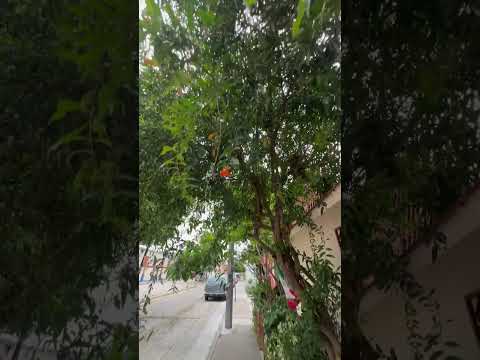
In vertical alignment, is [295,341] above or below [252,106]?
below

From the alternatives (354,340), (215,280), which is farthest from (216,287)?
(354,340)

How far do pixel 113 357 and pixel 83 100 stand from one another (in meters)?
0.42

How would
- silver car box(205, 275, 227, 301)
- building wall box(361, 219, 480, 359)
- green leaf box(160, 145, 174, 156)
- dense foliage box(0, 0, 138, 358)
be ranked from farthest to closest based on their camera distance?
silver car box(205, 275, 227, 301) < green leaf box(160, 145, 174, 156) < building wall box(361, 219, 480, 359) < dense foliage box(0, 0, 138, 358)

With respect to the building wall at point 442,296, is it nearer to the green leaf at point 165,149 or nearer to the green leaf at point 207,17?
the green leaf at point 165,149

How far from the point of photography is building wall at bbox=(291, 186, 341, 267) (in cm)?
83

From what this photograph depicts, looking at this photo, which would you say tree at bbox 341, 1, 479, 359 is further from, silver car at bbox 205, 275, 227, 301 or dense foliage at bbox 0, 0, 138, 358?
dense foliage at bbox 0, 0, 138, 358

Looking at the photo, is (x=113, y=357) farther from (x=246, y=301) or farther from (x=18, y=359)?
(x=246, y=301)

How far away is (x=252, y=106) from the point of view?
854 mm

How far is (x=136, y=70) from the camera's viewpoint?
2.02 feet

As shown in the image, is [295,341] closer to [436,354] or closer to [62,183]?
[436,354]

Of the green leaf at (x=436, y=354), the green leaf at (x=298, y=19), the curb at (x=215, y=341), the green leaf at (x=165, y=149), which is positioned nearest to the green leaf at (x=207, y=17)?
the green leaf at (x=298, y=19)

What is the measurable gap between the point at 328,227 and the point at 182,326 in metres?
0.42

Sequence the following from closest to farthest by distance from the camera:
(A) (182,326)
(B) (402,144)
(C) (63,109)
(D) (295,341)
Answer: (C) (63,109) < (B) (402,144) < (A) (182,326) < (D) (295,341)

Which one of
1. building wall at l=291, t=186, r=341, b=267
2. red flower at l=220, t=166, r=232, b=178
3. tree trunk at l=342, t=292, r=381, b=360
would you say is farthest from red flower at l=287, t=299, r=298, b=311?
red flower at l=220, t=166, r=232, b=178
